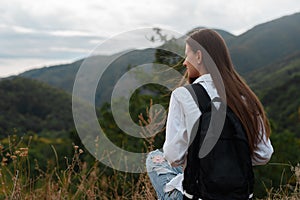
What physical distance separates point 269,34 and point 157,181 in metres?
113

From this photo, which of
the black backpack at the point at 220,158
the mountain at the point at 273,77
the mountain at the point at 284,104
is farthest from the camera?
the mountain at the point at 273,77

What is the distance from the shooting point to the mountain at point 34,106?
137 ft

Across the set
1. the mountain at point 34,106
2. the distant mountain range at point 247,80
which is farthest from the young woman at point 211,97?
the mountain at point 34,106

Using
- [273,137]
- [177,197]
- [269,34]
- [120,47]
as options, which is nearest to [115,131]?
[273,137]

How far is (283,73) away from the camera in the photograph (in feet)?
198

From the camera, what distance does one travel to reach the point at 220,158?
153 cm

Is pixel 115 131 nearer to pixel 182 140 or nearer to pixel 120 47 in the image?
pixel 120 47

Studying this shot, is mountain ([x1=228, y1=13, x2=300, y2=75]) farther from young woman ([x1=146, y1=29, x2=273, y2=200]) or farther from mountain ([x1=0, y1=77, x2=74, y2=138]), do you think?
young woman ([x1=146, y1=29, x2=273, y2=200])

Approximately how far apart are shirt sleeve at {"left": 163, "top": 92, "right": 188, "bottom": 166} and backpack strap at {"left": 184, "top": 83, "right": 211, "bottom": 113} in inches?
2.6

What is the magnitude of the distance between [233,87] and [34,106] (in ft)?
156

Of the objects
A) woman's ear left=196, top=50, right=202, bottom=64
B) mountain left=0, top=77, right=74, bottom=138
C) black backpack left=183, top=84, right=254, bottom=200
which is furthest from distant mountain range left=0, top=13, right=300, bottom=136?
black backpack left=183, top=84, right=254, bottom=200

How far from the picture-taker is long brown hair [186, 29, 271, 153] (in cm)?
160

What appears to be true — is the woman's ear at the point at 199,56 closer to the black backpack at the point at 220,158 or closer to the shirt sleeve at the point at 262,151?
the black backpack at the point at 220,158

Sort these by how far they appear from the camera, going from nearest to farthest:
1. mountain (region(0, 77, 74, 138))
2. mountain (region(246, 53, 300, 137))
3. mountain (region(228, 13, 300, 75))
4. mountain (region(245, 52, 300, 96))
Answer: mountain (region(246, 53, 300, 137)) < mountain (region(0, 77, 74, 138)) < mountain (region(245, 52, 300, 96)) < mountain (region(228, 13, 300, 75))
